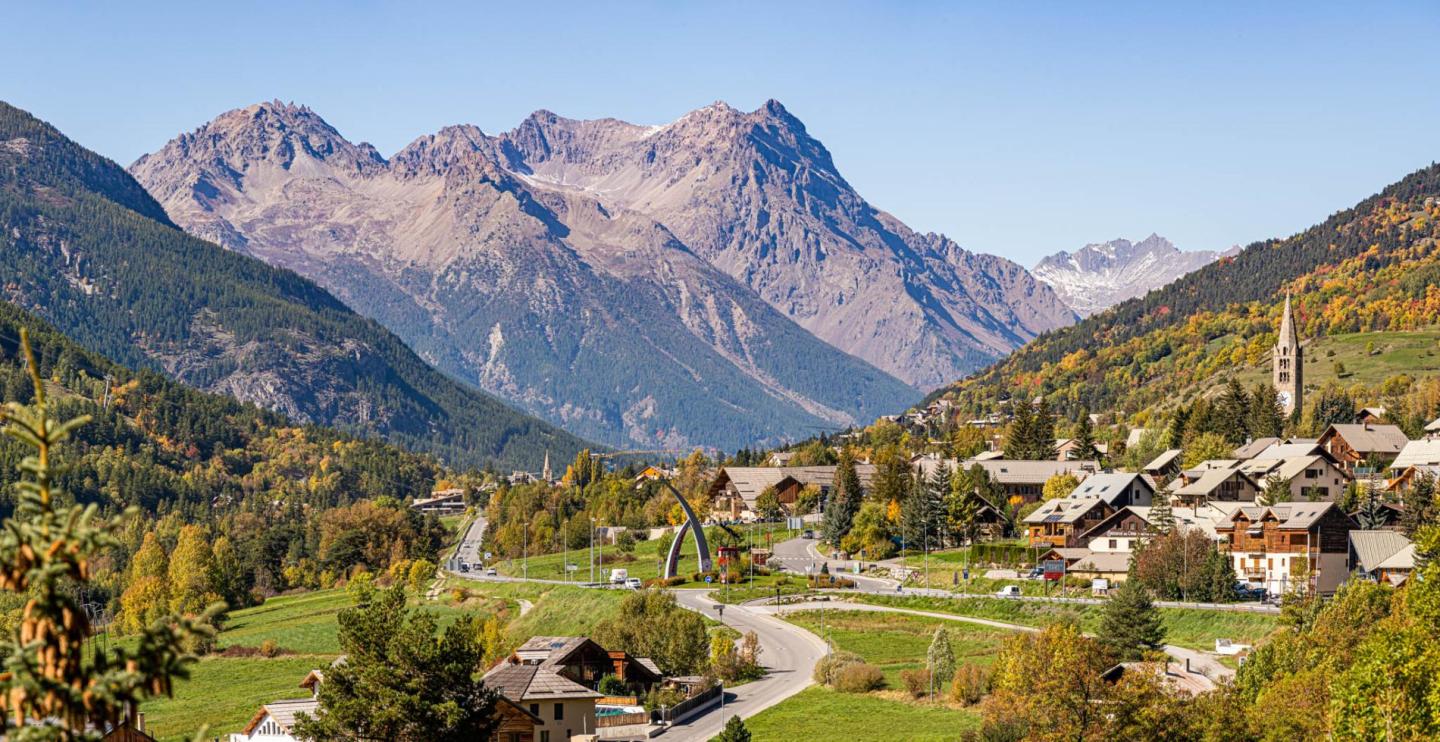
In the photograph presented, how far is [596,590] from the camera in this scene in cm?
14712

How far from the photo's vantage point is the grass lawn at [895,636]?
108m

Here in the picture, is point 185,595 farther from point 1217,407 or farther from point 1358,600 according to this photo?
point 1358,600

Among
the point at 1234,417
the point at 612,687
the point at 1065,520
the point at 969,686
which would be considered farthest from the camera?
the point at 1234,417

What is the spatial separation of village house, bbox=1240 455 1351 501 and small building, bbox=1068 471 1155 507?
829cm

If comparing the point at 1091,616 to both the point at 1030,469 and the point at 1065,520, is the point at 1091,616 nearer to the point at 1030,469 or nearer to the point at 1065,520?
the point at 1065,520

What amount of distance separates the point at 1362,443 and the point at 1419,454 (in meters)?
13.9

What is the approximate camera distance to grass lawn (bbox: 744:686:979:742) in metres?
86.7

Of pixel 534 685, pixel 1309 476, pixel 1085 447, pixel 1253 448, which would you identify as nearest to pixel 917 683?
pixel 534 685

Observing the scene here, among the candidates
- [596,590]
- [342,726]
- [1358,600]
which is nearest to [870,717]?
[1358,600]

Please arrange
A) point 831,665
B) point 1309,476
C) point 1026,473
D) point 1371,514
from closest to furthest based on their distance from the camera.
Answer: point 831,665
point 1371,514
point 1309,476
point 1026,473

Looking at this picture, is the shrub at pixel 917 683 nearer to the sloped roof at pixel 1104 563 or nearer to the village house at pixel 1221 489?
the sloped roof at pixel 1104 563

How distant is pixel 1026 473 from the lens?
583 ft

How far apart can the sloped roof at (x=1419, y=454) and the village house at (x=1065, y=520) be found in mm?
24225

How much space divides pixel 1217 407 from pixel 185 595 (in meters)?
109
